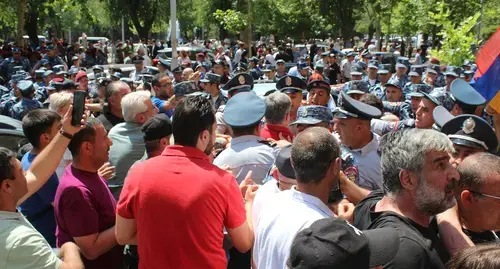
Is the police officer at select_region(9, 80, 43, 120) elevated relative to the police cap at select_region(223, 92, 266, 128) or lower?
lower

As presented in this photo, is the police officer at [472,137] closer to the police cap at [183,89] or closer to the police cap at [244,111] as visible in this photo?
the police cap at [244,111]

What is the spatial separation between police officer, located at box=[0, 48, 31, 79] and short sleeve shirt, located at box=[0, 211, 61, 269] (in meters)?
15.1

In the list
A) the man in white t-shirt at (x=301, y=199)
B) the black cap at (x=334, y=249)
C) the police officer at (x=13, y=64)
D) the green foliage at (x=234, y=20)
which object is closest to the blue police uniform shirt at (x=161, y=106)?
the man in white t-shirt at (x=301, y=199)

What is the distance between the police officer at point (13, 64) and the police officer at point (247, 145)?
1386 cm

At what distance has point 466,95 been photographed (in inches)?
227

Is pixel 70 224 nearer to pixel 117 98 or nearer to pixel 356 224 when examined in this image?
pixel 356 224

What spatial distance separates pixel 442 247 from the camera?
2625 millimetres

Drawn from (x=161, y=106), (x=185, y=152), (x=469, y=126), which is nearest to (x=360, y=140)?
(x=469, y=126)

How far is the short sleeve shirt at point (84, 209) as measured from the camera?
3.27 metres

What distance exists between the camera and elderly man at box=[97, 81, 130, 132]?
6320mm

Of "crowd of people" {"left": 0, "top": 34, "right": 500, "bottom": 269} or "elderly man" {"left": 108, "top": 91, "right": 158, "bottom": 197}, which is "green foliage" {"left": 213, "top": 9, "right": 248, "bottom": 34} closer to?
"elderly man" {"left": 108, "top": 91, "right": 158, "bottom": 197}

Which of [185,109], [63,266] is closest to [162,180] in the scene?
[185,109]

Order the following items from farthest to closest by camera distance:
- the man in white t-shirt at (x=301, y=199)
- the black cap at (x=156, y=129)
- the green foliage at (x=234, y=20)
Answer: the green foliage at (x=234, y=20) → the black cap at (x=156, y=129) → the man in white t-shirt at (x=301, y=199)

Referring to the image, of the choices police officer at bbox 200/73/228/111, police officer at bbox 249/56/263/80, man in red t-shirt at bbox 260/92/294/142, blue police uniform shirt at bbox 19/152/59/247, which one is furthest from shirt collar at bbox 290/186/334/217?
police officer at bbox 249/56/263/80
